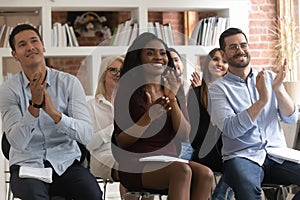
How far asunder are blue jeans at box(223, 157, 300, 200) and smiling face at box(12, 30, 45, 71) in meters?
1.20

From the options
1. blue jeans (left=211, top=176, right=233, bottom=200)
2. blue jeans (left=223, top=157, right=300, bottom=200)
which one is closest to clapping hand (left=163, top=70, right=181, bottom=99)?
blue jeans (left=223, top=157, right=300, bottom=200)

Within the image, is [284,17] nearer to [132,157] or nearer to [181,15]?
[181,15]

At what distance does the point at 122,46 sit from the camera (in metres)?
6.21

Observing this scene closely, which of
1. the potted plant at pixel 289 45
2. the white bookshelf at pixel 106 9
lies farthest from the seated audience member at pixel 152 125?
the potted plant at pixel 289 45

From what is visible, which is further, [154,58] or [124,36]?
[124,36]

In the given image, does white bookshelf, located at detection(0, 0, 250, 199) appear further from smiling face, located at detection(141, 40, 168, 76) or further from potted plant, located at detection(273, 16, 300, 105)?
smiling face, located at detection(141, 40, 168, 76)

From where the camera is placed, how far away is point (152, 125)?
3314 mm

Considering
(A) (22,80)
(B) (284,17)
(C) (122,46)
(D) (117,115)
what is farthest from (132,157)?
(B) (284,17)

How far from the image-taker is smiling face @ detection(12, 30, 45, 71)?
11.1 feet

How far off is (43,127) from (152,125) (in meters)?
0.58

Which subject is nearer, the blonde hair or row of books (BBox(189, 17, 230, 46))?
the blonde hair

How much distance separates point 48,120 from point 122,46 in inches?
115

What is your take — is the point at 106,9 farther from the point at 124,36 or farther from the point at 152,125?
the point at 152,125

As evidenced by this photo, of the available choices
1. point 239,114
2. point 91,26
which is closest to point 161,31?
point 239,114
